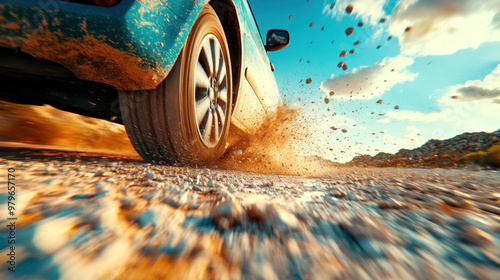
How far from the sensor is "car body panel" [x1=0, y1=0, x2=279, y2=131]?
0.90 meters

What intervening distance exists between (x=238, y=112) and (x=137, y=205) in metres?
1.80

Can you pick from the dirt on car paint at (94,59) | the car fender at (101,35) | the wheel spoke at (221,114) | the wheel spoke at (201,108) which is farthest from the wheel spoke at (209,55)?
the dirt on car paint at (94,59)

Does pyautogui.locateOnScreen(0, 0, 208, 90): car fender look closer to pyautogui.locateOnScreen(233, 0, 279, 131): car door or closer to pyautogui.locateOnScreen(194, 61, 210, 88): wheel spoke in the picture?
pyautogui.locateOnScreen(194, 61, 210, 88): wheel spoke

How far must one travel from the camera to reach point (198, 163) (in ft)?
5.84

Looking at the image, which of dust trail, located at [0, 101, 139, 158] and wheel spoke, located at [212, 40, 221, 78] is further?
wheel spoke, located at [212, 40, 221, 78]

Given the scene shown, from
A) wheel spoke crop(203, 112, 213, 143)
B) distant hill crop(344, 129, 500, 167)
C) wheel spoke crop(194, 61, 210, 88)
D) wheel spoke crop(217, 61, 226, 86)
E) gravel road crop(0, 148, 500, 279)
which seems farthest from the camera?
distant hill crop(344, 129, 500, 167)

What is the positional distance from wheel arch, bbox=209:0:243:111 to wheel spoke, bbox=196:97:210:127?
50 cm

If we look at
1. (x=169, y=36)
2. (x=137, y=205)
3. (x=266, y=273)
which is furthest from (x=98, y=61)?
(x=266, y=273)

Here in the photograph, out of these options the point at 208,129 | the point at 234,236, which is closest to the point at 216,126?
the point at 208,129

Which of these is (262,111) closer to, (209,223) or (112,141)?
(112,141)

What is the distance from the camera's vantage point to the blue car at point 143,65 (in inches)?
36.7

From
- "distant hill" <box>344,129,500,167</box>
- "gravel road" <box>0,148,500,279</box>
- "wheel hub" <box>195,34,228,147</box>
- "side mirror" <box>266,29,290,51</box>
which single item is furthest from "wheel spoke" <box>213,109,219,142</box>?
"distant hill" <box>344,129,500,167</box>

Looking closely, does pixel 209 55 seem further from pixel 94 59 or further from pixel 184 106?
pixel 94 59

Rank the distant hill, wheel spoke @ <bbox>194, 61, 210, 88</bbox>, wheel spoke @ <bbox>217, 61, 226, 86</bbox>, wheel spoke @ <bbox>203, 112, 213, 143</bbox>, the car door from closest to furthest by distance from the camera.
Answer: wheel spoke @ <bbox>194, 61, 210, 88</bbox> → wheel spoke @ <bbox>203, 112, 213, 143</bbox> → wheel spoke @ <bbox>217, 61, 226, 86</bbox> → the car door → the distant hill
